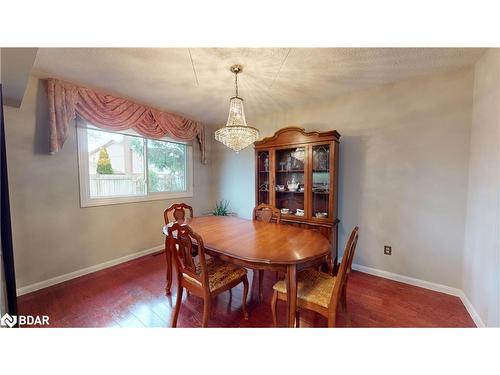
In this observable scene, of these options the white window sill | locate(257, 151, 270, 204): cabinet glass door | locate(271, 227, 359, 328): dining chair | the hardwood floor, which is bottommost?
the hardwood floor

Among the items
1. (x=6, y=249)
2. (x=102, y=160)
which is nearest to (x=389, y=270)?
(x=6, y=249)

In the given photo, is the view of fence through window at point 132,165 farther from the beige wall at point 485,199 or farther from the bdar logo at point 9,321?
the beige wall at point 485,199

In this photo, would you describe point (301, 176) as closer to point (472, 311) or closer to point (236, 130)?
point (236, 130)

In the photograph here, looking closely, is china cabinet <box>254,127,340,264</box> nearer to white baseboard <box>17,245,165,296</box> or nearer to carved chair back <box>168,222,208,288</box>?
carved chair back <box>168,222,208,288</box>

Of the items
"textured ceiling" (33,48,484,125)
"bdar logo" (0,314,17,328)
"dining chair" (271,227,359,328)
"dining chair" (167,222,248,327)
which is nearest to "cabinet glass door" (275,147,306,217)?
"textured ceiling" (33,48,484,125)

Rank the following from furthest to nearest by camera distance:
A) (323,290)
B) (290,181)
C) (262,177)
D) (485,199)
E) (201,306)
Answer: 1. (262,177)
2. (290,181)
3. (201,306)
4. (485,199)
5. (323,290)

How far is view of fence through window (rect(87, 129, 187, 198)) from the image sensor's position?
2.53 metres

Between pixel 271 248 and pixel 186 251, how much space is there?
0.64 metres

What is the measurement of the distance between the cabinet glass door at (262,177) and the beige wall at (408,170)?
36.4 inches

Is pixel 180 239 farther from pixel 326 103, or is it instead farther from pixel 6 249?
pixel 326 103

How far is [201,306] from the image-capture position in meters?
1.81

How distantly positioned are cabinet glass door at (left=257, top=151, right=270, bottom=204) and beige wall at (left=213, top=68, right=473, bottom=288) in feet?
3.04

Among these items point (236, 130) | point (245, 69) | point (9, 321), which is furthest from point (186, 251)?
point (245, 69)

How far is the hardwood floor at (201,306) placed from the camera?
5.22 ft
